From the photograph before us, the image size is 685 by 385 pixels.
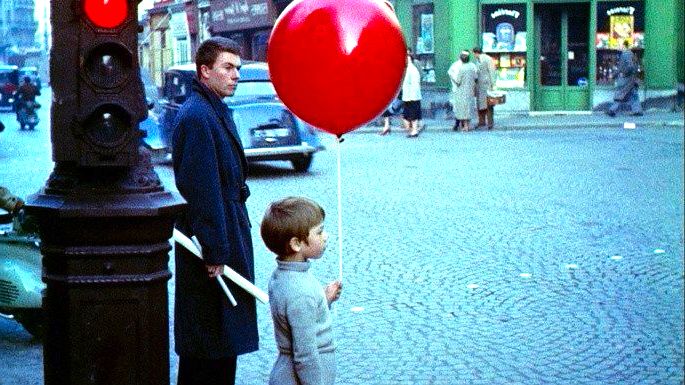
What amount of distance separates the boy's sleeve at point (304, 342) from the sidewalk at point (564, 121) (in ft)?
67.1

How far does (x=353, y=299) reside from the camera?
26.2 feet

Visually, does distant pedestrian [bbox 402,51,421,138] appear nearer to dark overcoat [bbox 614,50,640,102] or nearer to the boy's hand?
dark overcoat [bbox 614,50,640,102]

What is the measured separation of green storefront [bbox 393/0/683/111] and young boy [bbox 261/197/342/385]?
24999 millimetres

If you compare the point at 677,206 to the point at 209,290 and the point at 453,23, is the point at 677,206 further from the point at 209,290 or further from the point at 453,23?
the point at 453,23

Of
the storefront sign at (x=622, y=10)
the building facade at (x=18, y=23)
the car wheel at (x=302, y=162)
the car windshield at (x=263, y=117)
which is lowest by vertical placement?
the car wheel at (x=302, y=162)

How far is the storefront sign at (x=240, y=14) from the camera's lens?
3872 cm

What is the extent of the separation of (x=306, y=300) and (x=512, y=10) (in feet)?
84.7

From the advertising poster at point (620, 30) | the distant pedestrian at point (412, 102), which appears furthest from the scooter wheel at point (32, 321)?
the advertising poster at point (620, 30)

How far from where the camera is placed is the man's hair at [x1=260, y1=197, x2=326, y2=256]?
4.06 metres

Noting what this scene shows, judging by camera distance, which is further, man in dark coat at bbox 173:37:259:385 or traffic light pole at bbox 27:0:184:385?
man in dark coat at bbox 173:37:259:385

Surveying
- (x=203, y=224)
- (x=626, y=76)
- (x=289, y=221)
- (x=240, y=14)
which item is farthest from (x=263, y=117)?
(x=240, y=14)

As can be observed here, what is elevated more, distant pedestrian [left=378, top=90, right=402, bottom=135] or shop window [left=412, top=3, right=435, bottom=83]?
shop window [left=412, top=3, right=435, bottom=83]

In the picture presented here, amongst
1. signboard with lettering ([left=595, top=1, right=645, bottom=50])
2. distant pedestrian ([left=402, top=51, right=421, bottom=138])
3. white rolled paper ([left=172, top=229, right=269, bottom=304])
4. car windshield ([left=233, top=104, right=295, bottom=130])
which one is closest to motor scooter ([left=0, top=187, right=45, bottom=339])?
white rolled paper ([left=172, top=229, right=269, bottom=304])

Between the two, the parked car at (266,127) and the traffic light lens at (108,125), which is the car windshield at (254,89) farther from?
the traffic light lens at (108,125)
